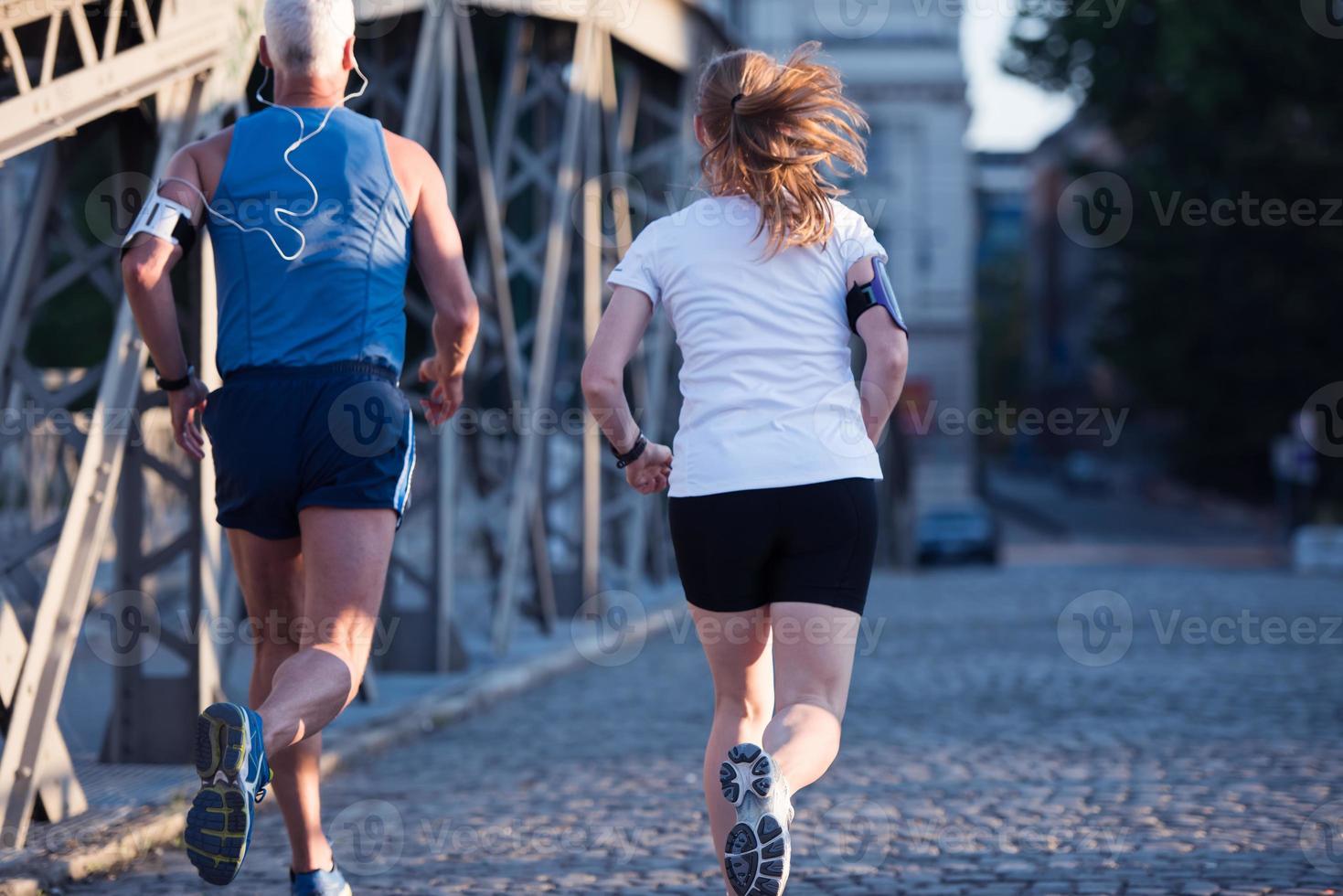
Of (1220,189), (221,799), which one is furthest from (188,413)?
(1220,189)

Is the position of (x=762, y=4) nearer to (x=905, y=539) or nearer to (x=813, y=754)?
(x=905, y=539)

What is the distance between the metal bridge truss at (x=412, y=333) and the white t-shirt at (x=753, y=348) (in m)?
2.30

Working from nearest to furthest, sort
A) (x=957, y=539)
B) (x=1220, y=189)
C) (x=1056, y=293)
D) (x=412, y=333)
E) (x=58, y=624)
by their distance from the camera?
1. (x=58, y=624)
2. (x=412, y=333)
3. (x=957, y=539)
4. (x=1220, y=189)
5. (x=1056, y=293)

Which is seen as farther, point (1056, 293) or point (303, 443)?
point (1056, 293)

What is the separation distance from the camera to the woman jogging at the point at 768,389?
399cm

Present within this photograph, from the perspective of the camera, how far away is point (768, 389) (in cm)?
403

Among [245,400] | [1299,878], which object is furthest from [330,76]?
[1299,878]

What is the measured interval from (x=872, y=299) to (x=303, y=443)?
1251mm

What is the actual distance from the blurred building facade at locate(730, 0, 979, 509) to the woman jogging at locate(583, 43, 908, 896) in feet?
187

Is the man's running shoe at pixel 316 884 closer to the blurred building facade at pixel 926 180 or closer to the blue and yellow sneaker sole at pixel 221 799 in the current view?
the blue and yellow sneaker sole at pixel 221 799

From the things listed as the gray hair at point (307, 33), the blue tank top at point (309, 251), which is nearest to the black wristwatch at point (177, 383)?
the blue tank top at point (309, 251)

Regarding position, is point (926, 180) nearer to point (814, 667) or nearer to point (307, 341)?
point (307, 341)

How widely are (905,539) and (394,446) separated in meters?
35.5

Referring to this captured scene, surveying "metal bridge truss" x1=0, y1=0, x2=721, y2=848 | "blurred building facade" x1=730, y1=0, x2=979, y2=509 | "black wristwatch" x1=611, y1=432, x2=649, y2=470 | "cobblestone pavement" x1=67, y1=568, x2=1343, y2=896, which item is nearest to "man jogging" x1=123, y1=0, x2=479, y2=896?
"black wristwatch" x1=611, y1=432, x2=649, y2=470
